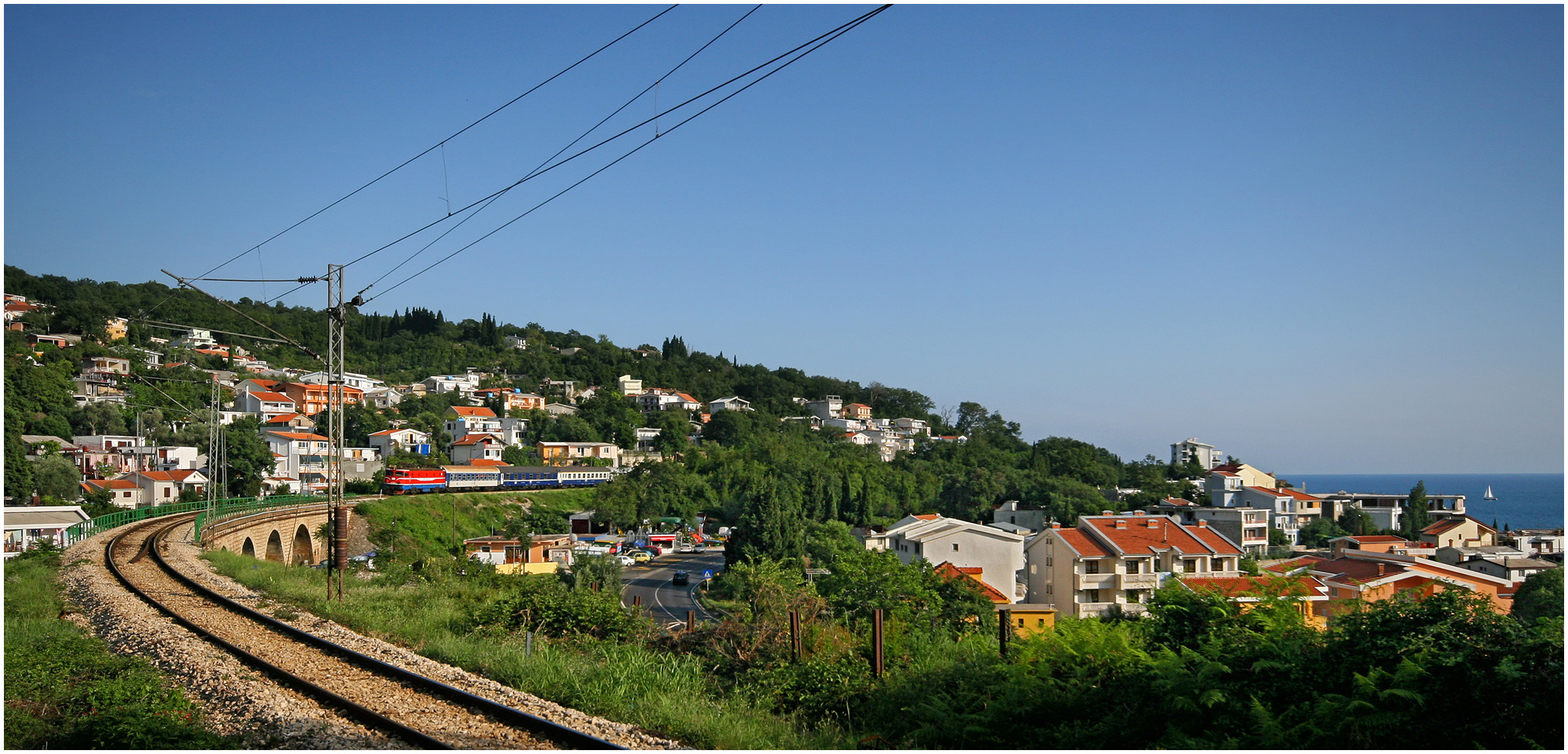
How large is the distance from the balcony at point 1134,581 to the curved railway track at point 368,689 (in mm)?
19543

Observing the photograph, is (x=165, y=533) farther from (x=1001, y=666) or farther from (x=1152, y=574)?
(x=1152, y=574)

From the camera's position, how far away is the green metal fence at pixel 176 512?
1961 cm

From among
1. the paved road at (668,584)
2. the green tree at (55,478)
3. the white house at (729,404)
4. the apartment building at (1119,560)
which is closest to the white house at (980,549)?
the apartment building at (1119,560)

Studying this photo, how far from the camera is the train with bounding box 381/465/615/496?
4277 centimetres

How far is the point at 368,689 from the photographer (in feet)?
22.3

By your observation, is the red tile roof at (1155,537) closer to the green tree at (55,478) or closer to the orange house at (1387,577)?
the orange house at (1387,577)

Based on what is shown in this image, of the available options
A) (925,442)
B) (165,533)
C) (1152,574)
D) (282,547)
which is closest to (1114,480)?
(925,442)

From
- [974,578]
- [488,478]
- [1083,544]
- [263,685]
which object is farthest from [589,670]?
[488,478]

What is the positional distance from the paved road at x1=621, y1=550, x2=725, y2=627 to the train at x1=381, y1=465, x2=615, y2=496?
40.5 feet

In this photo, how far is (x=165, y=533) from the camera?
789 inches

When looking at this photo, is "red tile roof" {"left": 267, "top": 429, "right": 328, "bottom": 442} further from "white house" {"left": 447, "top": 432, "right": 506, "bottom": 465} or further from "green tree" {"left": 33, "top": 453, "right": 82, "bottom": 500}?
"green tree" {"left": 33, "top": 453, "right": 82, "bottom": 500}

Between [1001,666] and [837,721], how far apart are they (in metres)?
1.36

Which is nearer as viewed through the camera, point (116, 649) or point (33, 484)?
point (116, 649)

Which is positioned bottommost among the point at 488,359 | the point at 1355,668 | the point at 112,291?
the point at 1355,668
